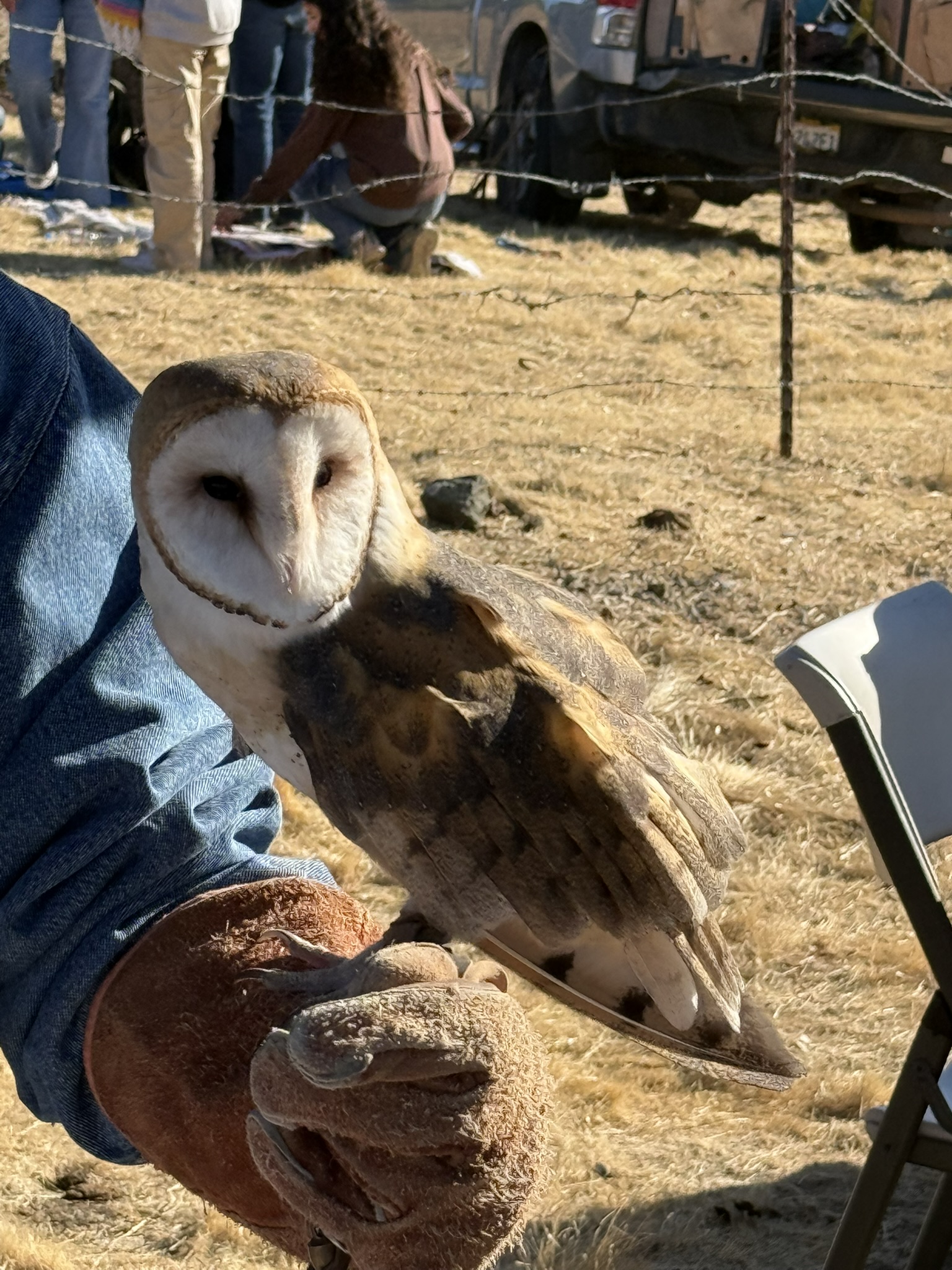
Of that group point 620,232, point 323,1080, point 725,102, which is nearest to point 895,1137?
point 323,1080

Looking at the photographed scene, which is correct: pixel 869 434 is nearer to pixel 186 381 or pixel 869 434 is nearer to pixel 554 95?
pixel 554 95

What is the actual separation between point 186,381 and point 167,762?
0.41 m

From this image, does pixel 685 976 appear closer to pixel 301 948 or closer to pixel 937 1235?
pixel 301 948

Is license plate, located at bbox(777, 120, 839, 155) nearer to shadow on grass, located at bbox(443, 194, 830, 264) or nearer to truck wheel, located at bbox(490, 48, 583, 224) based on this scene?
shadow on grass, located at bbox(443, 194, 830, 264)

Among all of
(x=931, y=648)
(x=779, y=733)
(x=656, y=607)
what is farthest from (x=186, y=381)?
(x=656, y=607)

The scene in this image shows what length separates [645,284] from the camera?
7.86m

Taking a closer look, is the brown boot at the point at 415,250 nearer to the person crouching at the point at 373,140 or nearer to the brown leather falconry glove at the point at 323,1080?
the person crouching at the point at 373,140

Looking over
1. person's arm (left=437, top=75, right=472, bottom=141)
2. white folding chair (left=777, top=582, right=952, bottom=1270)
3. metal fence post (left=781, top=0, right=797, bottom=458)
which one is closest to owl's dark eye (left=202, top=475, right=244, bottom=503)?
white folding chair (left=777, top=582, right=952, bottom=1270)

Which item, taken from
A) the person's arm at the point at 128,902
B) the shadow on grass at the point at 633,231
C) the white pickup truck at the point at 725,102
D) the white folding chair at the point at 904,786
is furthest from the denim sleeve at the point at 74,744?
the shadow on grass at the point at 633,231

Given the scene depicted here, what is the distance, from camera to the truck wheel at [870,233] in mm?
9000

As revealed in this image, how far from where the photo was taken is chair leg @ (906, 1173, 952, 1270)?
224 cm

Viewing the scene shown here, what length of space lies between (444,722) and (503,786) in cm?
9

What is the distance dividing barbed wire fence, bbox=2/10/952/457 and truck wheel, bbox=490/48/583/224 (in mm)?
95

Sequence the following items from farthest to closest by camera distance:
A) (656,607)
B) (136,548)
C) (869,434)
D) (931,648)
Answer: (869,434), (656,607), (931,648), (136,548)
